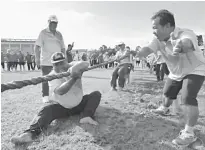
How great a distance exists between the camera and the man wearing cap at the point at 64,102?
2.58 meters

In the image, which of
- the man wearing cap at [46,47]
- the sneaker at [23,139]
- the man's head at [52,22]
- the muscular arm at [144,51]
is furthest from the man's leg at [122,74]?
the sneaker at [23,139]

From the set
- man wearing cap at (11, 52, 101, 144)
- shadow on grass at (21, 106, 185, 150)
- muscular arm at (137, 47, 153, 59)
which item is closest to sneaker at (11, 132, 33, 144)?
man wearing cap at (11, 52, 101, 144)

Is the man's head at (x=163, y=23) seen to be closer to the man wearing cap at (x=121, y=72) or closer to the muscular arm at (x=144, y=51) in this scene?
the muscular arm at (x=144, y=51)

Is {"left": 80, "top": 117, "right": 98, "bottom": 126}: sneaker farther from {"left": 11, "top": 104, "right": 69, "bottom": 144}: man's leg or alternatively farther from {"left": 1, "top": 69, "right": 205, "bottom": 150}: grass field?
{"left": 11, "top": 104, "right": 69, "bottom": 144}: man's leg

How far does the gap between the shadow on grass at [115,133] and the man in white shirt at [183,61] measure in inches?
12.4

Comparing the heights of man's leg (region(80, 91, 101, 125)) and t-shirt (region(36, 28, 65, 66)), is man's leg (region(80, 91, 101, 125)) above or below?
below

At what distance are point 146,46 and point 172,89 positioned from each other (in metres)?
0.78

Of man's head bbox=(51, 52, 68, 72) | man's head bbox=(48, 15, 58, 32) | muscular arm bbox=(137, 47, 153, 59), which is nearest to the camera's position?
man's head bbox=(51, 52, 68, 72)

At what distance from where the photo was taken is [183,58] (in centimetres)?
257

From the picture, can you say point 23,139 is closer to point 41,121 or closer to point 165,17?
point 41,121

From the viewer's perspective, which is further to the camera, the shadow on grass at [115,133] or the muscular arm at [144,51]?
the muscular arm at [144,51]

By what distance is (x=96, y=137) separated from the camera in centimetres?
253

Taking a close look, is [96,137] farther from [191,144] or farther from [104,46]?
[104,46]

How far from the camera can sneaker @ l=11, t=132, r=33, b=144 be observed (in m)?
2.41
